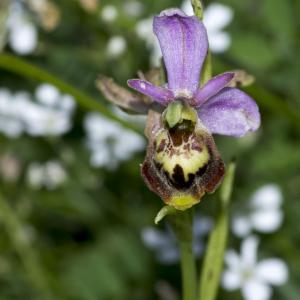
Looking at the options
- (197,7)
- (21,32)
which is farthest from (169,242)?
(197,7)

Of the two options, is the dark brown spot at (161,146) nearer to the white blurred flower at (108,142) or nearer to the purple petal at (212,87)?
the purple petal at (212,87)

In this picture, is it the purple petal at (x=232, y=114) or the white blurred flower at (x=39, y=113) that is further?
the white blurred flower at (x=39, y=113)

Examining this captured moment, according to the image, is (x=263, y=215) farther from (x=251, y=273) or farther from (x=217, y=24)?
(x=217, y=24)

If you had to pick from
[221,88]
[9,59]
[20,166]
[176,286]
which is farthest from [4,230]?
[221,88]

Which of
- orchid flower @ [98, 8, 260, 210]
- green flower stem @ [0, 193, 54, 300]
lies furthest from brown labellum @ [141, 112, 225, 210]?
green flower stem @ [0, 193, 54, 300]

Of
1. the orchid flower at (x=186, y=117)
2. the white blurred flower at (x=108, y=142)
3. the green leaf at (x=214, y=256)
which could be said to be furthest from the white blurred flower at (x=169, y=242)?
the orchid flower at (x=186, y=117)
